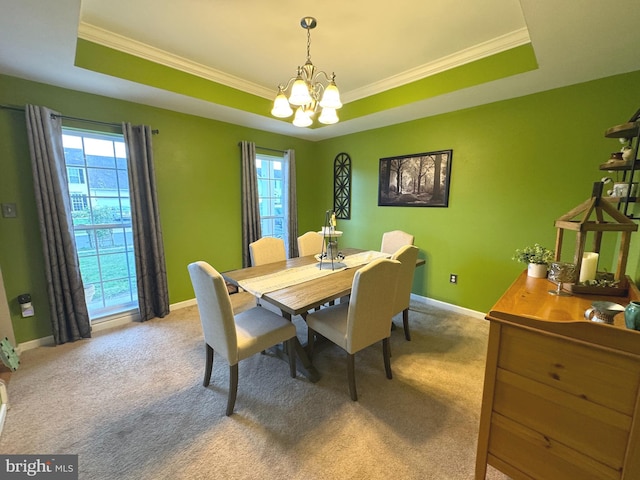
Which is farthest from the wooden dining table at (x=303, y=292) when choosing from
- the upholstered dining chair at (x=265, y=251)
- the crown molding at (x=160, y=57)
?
the crown molding at (x=160, y=57)

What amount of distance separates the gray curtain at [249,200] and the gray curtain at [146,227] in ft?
3.38

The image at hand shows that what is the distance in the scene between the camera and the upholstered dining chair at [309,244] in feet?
9.98

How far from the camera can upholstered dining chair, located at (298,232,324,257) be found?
120 inches

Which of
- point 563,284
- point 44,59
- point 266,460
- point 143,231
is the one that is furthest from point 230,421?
point 44,59

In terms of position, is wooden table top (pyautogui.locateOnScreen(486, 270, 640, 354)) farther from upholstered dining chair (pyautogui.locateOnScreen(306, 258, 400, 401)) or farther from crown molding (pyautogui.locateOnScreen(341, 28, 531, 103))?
crown molding (pyautogui.locateOnScreen(341, 28, 531, 103))

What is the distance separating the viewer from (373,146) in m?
3.66

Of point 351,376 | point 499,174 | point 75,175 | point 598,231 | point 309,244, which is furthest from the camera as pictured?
point 309,244

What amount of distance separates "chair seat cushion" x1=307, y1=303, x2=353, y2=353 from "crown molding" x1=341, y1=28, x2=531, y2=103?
235 centimetres

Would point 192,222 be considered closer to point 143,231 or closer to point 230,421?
point 143,231

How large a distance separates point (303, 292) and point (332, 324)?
1.08 ft

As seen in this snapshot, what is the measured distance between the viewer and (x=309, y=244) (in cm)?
311

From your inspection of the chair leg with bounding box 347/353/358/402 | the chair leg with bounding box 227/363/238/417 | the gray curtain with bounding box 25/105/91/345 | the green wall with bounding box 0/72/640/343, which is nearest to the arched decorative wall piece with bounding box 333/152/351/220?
the green wall with bounding box 0/72/640/343

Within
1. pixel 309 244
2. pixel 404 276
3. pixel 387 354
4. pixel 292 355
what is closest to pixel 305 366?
pixel 292 355

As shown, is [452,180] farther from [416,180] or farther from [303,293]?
[303,293]
